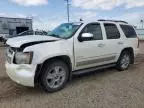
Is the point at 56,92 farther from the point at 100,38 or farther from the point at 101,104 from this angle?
the point at 100,38

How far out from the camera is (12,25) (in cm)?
2592

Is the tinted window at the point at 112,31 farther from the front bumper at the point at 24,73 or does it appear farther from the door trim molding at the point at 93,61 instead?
the front bumper at the point at 24,73

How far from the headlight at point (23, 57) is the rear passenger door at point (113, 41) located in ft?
9.04

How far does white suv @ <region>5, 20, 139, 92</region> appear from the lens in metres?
4.73

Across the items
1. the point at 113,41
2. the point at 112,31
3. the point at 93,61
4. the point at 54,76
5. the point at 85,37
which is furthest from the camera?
the point at 112,31

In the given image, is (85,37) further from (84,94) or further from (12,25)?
(12,25)

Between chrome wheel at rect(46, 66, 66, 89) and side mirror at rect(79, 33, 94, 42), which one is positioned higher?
side mirror at rect(79, 33, 94, 42)

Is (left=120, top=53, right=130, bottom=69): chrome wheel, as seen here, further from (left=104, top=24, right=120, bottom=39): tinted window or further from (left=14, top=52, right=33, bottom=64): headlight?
(left=14, top=52, right=33, bottom=64): headlight

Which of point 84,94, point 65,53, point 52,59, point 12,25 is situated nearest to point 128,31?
point 65,53

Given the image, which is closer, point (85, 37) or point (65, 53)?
point (65, 53)

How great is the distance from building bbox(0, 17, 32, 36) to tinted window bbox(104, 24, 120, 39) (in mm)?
20350

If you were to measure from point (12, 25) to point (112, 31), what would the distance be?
69.6 feet

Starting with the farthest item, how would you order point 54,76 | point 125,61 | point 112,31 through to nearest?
1. point 125,61
2. point 112,31
3. point 54,76

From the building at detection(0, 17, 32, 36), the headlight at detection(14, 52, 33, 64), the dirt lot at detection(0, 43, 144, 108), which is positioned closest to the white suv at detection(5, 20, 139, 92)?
the headlight at detection(14, 52, 33, 64)
